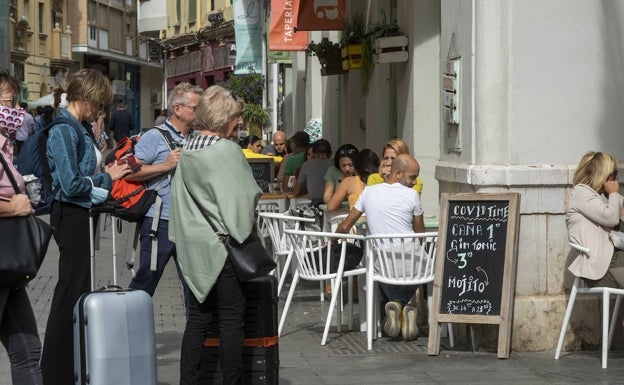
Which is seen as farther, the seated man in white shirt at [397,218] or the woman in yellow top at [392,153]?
the woman in yellow top at [392,153]

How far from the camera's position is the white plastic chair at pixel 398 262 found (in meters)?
9.73

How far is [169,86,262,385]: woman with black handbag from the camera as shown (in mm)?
7113

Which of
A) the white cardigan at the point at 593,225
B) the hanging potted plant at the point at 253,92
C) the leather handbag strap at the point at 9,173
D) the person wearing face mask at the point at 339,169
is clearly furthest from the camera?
the hanging potted plant at the point at 253,92

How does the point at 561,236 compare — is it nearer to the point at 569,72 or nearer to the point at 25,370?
the point at 569,72

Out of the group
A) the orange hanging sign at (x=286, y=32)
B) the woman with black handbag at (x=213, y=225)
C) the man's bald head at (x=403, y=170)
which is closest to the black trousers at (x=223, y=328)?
the woman with black handbag at (x=213, y=225)

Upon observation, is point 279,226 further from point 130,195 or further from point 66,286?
point 66,286

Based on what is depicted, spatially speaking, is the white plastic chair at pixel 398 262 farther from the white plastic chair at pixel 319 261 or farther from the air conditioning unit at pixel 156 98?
the air conditioning unit at pixel 156 98

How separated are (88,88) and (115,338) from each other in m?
1.57

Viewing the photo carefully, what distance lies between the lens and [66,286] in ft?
24.8

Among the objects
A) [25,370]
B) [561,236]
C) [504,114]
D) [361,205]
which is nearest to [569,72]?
[504,114]

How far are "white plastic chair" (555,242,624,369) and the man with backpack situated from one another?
2.67 meters

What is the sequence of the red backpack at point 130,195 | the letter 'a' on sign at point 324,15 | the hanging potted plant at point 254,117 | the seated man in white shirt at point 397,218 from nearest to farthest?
the red backpack at point 130,195 < the seated man in white shirt at point 397,218 < the letter 'a' on sign at point 324,15 < the hanging potted plant at point 254,117

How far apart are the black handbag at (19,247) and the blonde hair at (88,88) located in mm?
981

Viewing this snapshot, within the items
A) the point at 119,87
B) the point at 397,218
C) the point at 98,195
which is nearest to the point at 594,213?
the point at 397,218
